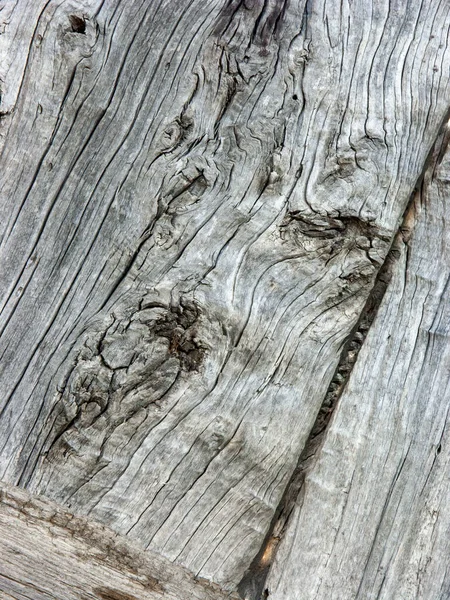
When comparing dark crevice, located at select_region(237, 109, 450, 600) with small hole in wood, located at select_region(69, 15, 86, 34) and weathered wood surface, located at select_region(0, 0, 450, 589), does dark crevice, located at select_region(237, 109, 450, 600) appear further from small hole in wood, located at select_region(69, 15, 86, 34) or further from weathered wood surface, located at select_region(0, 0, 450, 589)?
small hole in wood, located at select_region(69, 15, 86, 34)

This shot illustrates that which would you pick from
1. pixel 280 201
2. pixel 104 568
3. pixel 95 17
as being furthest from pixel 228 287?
pixel 95 17

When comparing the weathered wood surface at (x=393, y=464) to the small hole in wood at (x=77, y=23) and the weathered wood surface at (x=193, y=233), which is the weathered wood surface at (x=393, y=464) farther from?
the small hole in wood at (x=77, y=23)

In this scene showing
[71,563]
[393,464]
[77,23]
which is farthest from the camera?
[77,23]

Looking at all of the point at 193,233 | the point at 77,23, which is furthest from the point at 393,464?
the point at 77,23

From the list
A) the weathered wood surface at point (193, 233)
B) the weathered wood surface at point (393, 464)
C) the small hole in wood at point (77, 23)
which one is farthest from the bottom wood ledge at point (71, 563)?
the small hole in wood at point (77, 23)

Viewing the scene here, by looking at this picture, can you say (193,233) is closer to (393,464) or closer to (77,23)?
(77,23)

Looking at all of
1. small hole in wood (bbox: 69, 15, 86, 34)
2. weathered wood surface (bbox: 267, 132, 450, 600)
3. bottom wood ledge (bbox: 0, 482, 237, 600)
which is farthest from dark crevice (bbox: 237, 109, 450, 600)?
small hole in wood (bbox: 69, 15, 86, 34)

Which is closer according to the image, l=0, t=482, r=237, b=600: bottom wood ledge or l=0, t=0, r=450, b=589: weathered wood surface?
l=0, t=482, r=237, b=600: bottom wood ledge
